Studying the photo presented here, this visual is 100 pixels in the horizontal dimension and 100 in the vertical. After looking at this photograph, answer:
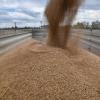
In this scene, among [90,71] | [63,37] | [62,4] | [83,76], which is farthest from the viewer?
[63,37]

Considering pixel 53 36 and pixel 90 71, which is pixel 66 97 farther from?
pixel 53 36

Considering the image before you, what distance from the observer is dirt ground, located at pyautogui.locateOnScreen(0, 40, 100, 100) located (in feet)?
14.8

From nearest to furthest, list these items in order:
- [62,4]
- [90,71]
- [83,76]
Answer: [83,76] < [90,71] < [62,4]

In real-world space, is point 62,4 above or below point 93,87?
above

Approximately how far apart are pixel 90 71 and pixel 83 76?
42 centimetres

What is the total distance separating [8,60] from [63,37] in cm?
158

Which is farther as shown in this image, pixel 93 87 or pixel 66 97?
pixel 93 87

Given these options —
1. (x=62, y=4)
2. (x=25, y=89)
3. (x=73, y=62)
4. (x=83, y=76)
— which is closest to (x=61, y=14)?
(x=62, y=4)

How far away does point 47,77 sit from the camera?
482 cm

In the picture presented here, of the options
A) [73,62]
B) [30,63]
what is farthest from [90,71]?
[30,63]

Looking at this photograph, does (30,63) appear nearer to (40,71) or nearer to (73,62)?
(40,71)

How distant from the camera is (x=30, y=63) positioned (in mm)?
5250

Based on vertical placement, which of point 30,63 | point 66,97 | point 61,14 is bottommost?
point 66,97

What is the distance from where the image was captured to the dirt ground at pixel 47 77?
4.50 m
